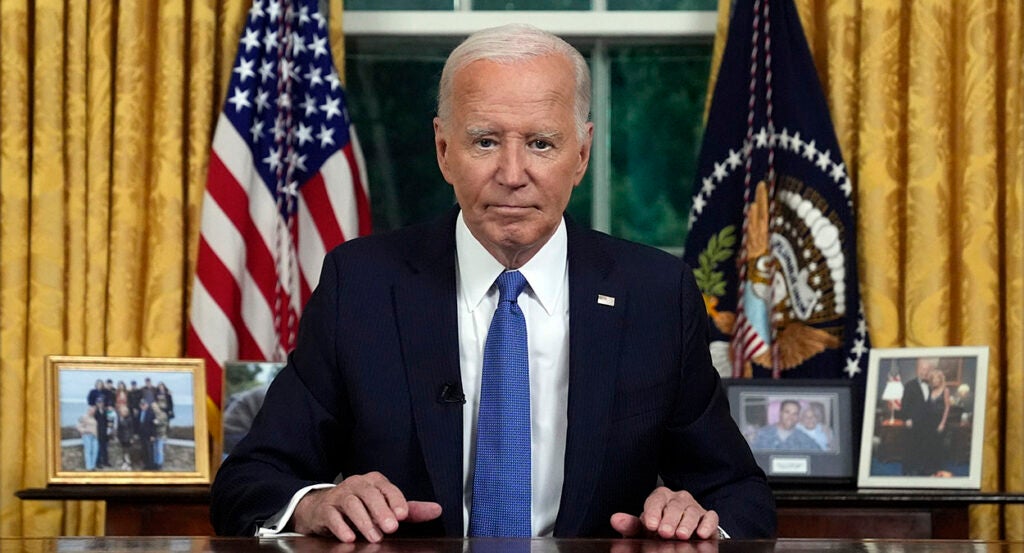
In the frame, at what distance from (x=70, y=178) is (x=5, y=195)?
0.58ft

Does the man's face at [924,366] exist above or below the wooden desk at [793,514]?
above

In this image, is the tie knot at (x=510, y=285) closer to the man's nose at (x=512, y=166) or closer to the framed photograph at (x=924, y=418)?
the man's nose at (x=512, y=166)

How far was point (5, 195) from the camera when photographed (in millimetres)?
3793

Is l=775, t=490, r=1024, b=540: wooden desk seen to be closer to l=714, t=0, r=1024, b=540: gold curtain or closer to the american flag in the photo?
l=714, t=0, r=1024, b=540: gold curtain

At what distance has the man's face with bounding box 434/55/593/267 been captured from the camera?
217 cm

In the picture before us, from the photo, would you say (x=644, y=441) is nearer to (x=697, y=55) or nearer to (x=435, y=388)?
(x=435, y=388)

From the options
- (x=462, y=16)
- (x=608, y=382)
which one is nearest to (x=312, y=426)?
(x=608, y=382)

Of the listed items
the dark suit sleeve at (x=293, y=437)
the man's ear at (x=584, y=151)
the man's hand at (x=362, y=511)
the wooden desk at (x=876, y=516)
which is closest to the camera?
the man's hand at (x=362, y=511)

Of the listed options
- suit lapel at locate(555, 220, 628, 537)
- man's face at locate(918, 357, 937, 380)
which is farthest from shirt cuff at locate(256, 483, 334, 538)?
man's face at locate(918, 357, 937, 380)

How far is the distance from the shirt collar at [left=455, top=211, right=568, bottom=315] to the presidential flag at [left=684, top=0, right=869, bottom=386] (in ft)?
5.03

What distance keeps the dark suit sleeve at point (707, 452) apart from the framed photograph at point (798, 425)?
119cm

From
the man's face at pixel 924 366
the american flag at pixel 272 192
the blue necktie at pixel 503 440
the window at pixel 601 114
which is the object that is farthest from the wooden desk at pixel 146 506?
the man's face at pixel 924 366

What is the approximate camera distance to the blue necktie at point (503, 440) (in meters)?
2.09

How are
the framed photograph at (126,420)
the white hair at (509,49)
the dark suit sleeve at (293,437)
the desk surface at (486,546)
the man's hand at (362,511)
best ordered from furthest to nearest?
the framed photograph at (126,420) → the white hair at (509,49) → the dark suit sleeve at (293,437) → the man's hand at (362,511) → the desk surface at (486,546)
